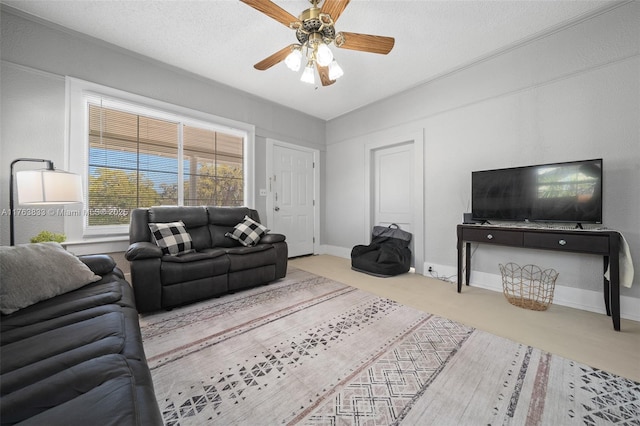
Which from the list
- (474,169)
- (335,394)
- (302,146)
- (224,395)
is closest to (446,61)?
(474,169)

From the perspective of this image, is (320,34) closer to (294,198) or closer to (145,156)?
(145,156)

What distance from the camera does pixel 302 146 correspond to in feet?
15.1

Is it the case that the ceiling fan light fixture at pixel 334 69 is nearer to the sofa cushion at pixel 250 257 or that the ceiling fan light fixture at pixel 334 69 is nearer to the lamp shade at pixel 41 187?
the sofa cushion at pixel 250 257

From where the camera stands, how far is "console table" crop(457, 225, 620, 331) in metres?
1.84

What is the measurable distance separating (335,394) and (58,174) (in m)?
2.58

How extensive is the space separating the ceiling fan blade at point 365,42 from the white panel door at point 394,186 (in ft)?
6.31

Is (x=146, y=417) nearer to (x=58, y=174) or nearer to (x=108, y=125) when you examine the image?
(x=58, y=174)

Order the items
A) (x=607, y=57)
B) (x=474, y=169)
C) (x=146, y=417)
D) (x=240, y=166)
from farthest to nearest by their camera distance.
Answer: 1. (x=240, y=166)
2. (x=474, y=169)
3. (x=607, y=57)
4. (x=146, y=417)

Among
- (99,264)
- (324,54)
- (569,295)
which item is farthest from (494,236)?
(99,264)

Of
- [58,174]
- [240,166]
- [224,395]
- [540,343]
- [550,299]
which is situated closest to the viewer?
[224,395]

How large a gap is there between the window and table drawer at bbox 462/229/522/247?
3.14 metres

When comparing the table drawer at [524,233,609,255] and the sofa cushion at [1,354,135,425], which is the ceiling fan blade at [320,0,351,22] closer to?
the sofa cushion at [1,354,135,425]

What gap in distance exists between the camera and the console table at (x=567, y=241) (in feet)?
6.05

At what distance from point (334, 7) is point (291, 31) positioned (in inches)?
33.0
